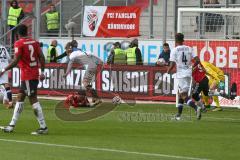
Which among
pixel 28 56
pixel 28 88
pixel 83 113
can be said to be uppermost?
pixel 28 56

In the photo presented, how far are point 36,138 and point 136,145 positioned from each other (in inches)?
87.2

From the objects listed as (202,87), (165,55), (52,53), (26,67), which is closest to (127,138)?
(26,67)

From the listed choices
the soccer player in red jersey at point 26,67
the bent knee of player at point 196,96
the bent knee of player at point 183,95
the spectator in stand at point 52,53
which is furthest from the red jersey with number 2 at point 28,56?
the spectator in stand at point 52,53

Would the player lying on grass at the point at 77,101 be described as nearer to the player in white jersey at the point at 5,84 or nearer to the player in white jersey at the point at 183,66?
the player in white jersey at the point at 5,84

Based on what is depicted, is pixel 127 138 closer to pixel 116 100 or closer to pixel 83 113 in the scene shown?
pixel 83 113

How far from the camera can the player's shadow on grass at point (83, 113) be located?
24.2 metres

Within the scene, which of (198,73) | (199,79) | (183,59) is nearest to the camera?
(183,59)

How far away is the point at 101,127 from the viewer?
20.6m

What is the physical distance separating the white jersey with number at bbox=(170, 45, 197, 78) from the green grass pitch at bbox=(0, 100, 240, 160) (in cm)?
125

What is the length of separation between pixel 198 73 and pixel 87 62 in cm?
556

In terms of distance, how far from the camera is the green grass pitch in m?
14.6

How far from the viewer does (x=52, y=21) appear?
37.2 metres

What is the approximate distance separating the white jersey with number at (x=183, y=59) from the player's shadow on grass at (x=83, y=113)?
279 centimetres

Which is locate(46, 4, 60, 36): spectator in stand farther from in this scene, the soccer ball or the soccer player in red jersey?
the soccer player in red jersey
